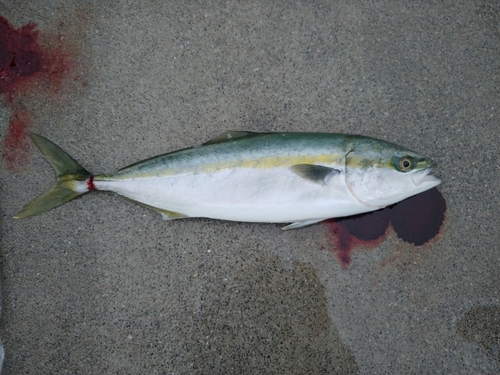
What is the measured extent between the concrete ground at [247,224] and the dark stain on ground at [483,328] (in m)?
0.01

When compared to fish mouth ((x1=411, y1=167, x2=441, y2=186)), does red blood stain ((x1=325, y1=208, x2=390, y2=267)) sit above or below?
below

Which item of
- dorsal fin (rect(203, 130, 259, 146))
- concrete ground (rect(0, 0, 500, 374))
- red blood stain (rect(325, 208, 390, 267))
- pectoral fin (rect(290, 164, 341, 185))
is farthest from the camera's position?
red blood stain (rect(325, 208, 390, 267))

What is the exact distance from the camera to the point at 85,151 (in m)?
3.01

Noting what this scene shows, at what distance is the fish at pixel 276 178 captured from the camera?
2598 mm

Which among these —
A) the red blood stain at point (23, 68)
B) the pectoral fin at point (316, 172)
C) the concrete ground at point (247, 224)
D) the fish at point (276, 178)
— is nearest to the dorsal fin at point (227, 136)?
the fish at point (276, 178)

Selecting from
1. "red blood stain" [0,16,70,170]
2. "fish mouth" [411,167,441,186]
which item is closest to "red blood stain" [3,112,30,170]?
"red blood stain" [0,16,70,170]

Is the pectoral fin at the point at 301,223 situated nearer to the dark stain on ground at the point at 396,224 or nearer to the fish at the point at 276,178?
the fish at the point at 276,178

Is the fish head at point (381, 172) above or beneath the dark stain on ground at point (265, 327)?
above

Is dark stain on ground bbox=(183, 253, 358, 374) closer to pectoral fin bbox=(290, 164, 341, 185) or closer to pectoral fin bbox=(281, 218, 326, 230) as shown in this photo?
pectoral fin bbox=(281, 218, 326, 230)

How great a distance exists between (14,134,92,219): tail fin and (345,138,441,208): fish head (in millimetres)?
2042

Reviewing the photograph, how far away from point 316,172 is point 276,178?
0.29m

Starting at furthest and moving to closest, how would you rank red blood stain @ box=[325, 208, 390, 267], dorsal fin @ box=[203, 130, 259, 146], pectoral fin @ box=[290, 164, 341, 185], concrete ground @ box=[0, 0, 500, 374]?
1. red blood stain @ box=[325, 208, 390, 267]
2. concrete ground @ box=[0, 0, 500, 374]
3. dorsal fin @ box=[203, 130, 259, 146]
4. pectoral fin @ box=[290, 164, 341, 185]

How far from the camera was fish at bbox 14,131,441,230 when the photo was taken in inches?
102

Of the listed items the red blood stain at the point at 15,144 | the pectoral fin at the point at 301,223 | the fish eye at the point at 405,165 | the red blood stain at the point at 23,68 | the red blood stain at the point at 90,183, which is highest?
the red blood stain at the point at 23,68
